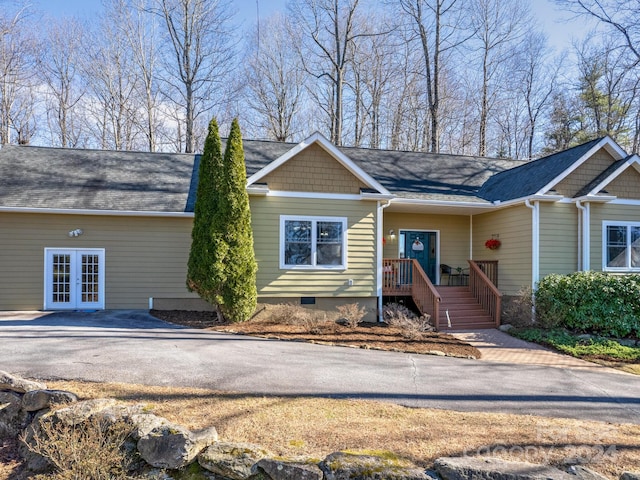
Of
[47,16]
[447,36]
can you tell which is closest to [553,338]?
[447,36]

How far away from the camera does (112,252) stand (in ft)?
40.0

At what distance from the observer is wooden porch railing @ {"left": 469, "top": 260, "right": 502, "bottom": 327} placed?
38.4 ft

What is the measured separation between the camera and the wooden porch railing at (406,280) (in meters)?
12.0

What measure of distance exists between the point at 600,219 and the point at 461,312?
501 centimetres

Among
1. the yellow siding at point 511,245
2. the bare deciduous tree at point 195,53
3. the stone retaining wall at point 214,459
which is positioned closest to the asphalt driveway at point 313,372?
the stone retaining wall at point 214,459

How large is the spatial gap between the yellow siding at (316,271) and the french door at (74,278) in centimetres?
491

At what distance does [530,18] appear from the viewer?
1007 inches

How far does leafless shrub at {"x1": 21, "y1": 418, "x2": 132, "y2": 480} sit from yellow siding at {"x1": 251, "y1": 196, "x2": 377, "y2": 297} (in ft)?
23.1

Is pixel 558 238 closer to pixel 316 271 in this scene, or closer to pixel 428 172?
pixel 428 172

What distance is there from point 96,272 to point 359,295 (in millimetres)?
7695

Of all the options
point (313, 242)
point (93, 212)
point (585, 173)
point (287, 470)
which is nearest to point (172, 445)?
point (287, 470)

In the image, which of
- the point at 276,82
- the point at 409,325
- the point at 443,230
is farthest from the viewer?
the point at 276,82

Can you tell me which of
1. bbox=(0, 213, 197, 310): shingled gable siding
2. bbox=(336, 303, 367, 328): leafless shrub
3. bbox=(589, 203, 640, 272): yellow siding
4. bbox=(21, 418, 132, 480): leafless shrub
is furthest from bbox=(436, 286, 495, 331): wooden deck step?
bbox=(21, 418, 132, 480): leafless shrub

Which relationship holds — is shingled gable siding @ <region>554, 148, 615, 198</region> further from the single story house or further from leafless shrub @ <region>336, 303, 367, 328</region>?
leafless shrub @ <region>336, 303, 367, 328</region>
